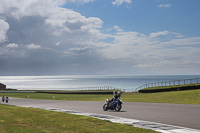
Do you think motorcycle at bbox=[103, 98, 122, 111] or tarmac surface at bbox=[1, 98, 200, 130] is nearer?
tarmac surface at bbox=[1, 98, 200, 130]

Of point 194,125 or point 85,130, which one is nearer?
point 85,130

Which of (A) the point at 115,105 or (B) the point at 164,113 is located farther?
(A) the point at 115,105

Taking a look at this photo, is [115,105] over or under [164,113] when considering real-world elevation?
over

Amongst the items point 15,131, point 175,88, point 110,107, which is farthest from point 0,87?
point 15,131

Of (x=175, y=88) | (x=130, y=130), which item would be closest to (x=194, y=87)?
(x=175, y=88)

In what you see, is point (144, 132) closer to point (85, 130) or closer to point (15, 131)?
point (85, 130)

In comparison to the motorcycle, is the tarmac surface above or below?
below

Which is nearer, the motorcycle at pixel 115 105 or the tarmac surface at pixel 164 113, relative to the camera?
the tarmac surface at pixel 164 113

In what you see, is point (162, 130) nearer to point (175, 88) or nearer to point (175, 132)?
point (175, 132)

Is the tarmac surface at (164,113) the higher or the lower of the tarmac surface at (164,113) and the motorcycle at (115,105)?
the lower

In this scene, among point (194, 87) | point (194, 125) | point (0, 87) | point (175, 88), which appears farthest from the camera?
point (0, 87)

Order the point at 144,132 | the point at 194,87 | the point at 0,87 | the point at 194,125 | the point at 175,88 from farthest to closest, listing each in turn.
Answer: the point at 0,87 < the point at 175,88 < the point at 194,87 < the point at 194,125 < the point at 144,132

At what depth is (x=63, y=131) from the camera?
10375mm

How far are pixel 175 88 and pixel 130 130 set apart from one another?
114ft
